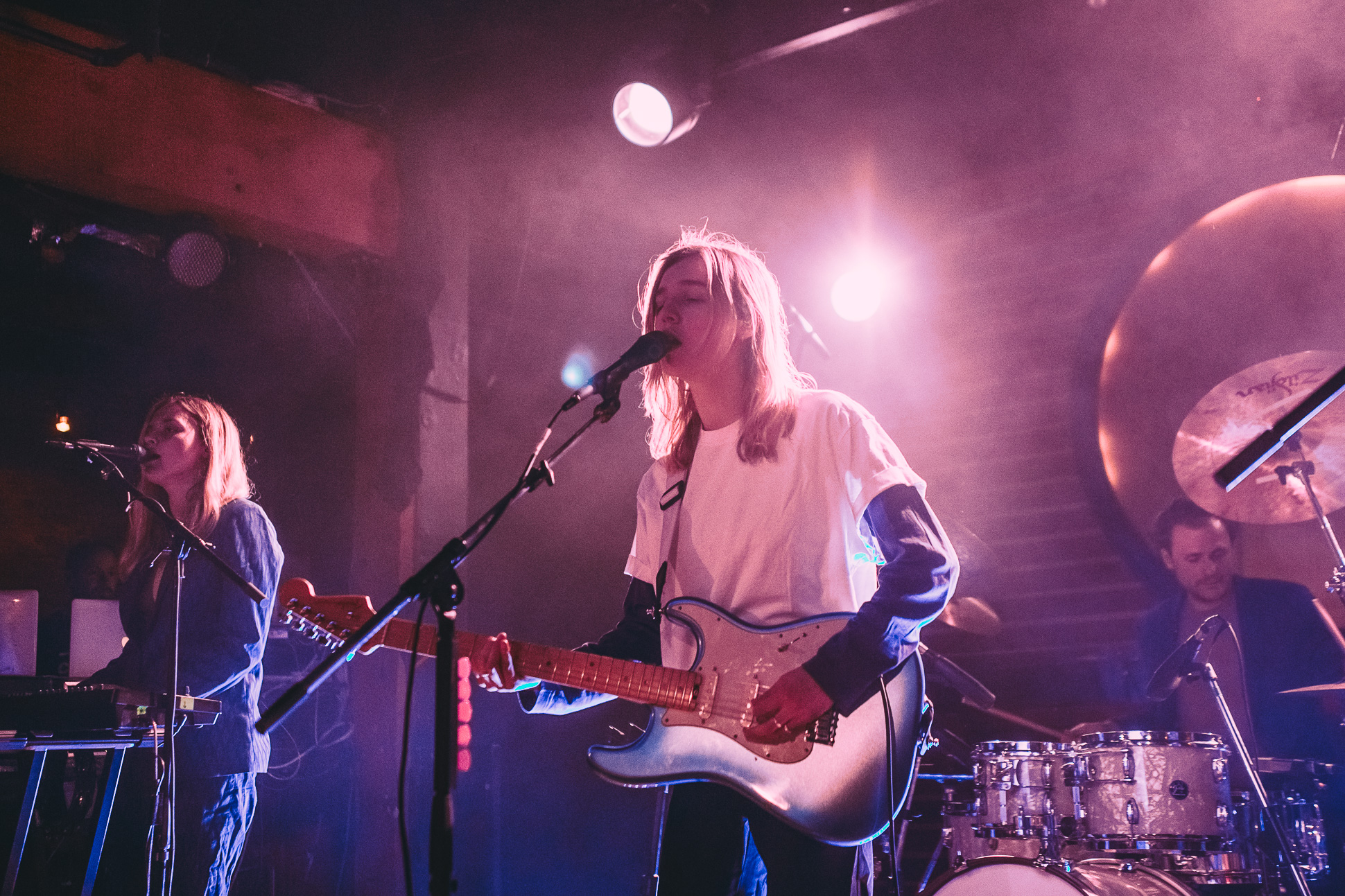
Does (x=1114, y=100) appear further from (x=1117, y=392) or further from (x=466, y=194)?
(x=466, y=194)

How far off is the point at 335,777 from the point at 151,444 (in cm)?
278

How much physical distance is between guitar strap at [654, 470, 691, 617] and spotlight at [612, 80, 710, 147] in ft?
8.93

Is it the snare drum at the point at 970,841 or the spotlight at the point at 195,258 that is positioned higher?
the spotlight at the point at 195,258

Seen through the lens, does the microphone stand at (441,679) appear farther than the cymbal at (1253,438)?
No

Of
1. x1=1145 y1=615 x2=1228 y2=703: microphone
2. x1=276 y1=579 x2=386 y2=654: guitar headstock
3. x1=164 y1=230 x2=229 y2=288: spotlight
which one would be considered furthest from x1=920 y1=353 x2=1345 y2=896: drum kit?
x1=164 y1=230 x2=229 y2=288: spotlight

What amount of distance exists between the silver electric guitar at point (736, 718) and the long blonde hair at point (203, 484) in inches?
66.1

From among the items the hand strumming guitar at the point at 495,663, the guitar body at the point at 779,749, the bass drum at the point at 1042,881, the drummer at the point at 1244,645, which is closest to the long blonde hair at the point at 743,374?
the guitar body at the point at 779,749

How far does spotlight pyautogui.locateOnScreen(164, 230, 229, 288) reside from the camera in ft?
18.7

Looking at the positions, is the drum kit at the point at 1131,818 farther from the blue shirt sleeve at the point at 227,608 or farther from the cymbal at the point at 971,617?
the blue shirt sleeve at the point at 227,608

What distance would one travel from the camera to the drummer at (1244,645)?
4.59 m

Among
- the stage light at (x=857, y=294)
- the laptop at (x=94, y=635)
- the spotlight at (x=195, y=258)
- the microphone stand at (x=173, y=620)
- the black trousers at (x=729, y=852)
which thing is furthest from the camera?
the stage light at (x=857, y=294)

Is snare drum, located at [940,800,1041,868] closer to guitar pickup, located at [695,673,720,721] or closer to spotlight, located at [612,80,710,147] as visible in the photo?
guitar pickup, located at [695,673,720,721]

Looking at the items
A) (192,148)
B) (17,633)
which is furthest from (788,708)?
(192,148)

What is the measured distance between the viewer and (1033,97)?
596 centimetres
